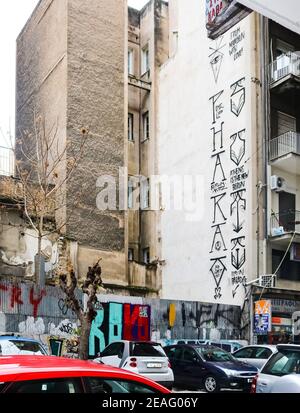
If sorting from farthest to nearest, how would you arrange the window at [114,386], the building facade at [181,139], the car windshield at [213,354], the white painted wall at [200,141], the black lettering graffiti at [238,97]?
the black lettering graffiti at [238,97] → the white painted wall at [200,141] → the building facade at [181,139] → the car windshield at [213,354] → the window at [114,386]

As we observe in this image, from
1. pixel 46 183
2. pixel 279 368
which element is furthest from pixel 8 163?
pixel 279 368

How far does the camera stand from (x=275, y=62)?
2664 centimetres

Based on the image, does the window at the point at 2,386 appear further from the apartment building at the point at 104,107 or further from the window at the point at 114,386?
the apartment building at the point at 104,107

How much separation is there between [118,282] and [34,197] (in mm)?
6098

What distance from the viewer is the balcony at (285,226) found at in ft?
81.1

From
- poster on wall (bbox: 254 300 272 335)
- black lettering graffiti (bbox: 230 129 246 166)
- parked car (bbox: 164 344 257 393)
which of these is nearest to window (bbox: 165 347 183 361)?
parked car (bbox: 164 344 257 393)

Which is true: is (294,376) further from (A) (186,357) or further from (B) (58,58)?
(B) (58,58)

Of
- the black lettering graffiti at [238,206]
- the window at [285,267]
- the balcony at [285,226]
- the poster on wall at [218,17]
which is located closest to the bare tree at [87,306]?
the black lettering graffiti at [238,206]

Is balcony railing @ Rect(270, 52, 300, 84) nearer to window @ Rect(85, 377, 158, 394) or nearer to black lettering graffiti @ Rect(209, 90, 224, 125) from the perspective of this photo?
black lettering graffiti @ Rect(209, 90, 224, 125)

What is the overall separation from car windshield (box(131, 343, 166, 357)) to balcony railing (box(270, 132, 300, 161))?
12.7 meters

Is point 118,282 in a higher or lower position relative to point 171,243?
lower

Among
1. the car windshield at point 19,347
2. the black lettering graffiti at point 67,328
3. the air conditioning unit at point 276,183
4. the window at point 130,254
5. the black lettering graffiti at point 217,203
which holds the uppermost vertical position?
the air conditioning unit at point 276,183

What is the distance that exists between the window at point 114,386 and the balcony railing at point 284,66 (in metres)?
22.9
